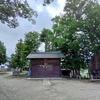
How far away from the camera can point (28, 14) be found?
22.6 ft

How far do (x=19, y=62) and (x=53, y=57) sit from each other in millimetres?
16574

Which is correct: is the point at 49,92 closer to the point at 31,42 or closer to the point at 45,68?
the point at 45,68

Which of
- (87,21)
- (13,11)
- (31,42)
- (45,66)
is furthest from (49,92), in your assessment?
(31,42)

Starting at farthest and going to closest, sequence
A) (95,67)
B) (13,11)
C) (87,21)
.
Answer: (95,67) < (87,21) < (13,11)

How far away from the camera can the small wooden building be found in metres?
22.0

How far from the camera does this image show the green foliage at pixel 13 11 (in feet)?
20.6

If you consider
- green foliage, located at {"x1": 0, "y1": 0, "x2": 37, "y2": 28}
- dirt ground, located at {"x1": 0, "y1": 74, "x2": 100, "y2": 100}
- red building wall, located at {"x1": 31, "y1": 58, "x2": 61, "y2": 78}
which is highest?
green foliage, located at {"x1": 0, "y1": 0, "x2": 37, "y2": 28}

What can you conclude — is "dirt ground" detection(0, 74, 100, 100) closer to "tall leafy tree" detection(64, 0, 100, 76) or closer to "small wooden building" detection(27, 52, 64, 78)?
"tall leafy tree" detection(64, 0, 100, 76)

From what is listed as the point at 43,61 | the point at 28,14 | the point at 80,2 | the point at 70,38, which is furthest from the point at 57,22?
the point at 28,14

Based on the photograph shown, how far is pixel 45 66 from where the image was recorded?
875 inches

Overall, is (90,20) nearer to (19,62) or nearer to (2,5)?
(2,5)

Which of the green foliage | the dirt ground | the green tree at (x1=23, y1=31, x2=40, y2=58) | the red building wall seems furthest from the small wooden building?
the green foliage

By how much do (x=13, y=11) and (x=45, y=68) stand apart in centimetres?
1628

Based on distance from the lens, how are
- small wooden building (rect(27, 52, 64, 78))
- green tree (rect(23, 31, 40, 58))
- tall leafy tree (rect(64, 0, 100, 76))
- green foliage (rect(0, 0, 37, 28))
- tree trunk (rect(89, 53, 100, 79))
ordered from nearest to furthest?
green foliage (rect(0, 0, 37, 28))
tall leafy tree (rect(64, 0, 100, 76))
tree trunk (rect(89, 53, 100, 79))
small wooden building (rect(27, 52, 64, 78))
green tree (rect(23, 31, 40, 58))
